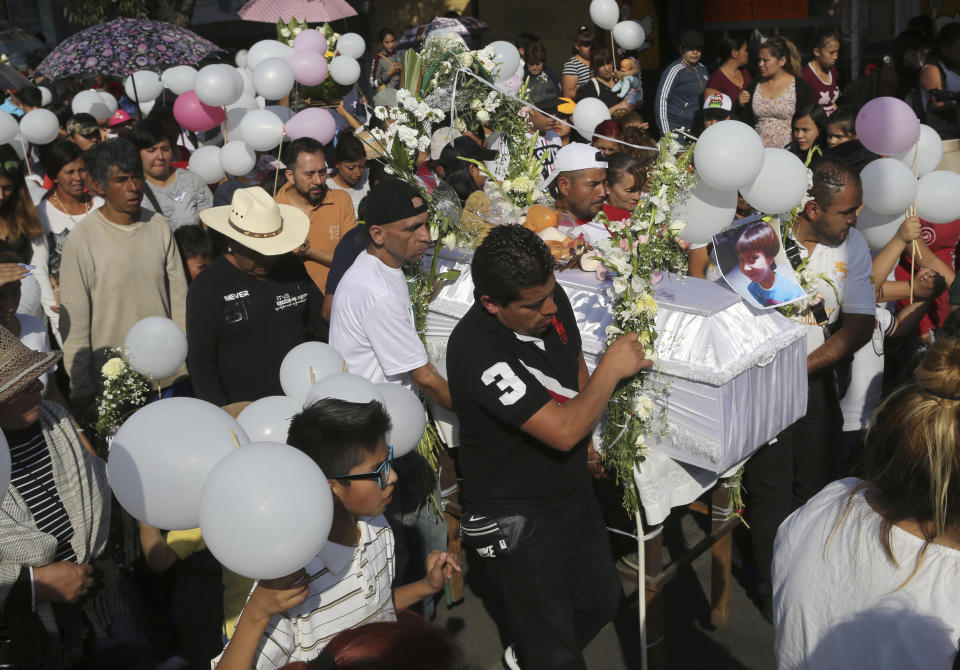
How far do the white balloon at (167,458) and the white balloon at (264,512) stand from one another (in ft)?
0.93

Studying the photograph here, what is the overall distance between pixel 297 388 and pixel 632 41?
7596mm

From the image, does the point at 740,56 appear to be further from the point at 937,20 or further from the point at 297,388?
the point at 297,388

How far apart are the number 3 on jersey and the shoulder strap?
1.67 m

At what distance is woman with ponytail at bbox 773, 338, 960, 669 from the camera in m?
1.73

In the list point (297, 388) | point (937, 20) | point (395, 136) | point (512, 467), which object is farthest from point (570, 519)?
point (937, 20)

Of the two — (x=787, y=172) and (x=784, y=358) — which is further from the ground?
(x=787, y=172)

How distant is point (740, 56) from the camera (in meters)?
8.38

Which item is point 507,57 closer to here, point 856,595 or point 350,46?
point 350,46

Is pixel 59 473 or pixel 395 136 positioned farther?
pixel 395 136

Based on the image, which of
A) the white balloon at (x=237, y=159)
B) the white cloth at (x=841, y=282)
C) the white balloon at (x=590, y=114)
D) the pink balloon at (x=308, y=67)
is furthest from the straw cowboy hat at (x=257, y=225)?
the pink balloon at (x=308, y=67)

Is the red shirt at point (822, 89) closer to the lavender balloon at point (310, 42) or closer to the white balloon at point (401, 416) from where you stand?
the lavender balloon at point (310, 42)

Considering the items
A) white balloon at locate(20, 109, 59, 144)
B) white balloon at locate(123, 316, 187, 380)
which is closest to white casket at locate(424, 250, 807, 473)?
white balloon at locate(123, 316, 187, 380)

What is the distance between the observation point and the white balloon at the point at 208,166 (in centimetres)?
696

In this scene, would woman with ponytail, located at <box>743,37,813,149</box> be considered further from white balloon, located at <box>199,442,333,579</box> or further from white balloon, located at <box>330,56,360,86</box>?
white balloon, located at <box>199,442,333,579</box>
